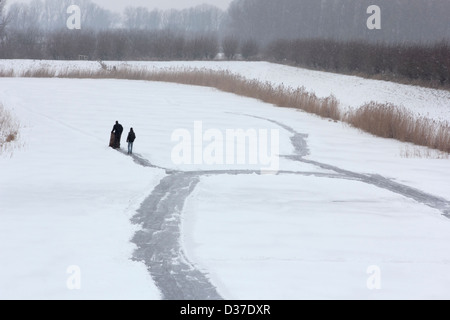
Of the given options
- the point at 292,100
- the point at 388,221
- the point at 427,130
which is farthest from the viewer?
the point at 292,100

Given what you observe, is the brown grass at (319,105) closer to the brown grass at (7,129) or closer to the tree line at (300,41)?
the brown grass at (7,129)

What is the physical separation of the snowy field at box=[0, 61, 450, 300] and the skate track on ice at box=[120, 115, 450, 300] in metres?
0.05

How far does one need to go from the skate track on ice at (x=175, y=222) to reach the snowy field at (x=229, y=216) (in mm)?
48

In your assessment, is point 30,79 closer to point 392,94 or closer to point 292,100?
point 292,100

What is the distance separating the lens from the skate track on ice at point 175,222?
18.2 feet

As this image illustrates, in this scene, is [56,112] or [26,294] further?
[56,112]

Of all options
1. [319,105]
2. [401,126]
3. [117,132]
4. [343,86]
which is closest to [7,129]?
[117,132]

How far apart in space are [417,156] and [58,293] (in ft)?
36.8

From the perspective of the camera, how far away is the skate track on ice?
5.54m

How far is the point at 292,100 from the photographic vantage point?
23.0 meters

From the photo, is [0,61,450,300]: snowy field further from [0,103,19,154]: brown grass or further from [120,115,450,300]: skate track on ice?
[0,103,19,154]: brown grass

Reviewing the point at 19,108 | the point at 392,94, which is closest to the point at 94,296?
the point at 19,108

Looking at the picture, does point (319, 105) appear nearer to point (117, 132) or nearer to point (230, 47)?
point (117, 132)

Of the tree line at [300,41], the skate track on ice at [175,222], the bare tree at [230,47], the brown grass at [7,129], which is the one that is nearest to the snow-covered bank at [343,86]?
the tree line at [300,41]
